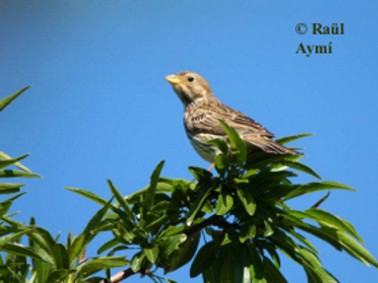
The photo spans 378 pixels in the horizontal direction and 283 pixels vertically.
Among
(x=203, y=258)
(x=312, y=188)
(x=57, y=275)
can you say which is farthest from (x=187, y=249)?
(x=57, y=275)

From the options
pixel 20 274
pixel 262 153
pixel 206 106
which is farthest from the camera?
pixel 206 106

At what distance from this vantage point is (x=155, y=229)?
3787 mm

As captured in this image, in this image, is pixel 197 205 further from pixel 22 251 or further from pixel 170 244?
pixel 22 251

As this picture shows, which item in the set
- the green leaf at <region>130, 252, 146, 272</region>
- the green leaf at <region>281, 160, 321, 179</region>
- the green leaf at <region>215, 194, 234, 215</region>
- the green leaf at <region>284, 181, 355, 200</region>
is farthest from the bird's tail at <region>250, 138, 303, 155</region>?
the green leaf at <region>130, 252, 146, 272</region>

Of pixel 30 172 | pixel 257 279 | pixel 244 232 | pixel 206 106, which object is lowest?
A: pixel 257 279

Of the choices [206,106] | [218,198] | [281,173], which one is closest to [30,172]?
[218,198]

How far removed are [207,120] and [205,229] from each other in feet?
9.27

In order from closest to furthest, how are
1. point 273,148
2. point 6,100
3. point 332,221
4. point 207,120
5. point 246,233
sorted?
1. point 6,100
2. point 246,233
3. point 332,221
4. point 273,148
5. point 207,120

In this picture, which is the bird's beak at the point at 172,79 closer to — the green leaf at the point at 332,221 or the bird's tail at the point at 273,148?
the bird's tail at the point at 273,148

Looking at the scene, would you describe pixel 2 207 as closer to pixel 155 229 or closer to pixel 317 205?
pixel 155 229

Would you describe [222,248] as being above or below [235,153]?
below

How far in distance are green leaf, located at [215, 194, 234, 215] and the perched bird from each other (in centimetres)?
60

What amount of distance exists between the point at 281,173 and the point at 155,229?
747 mm

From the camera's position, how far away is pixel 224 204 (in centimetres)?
383
